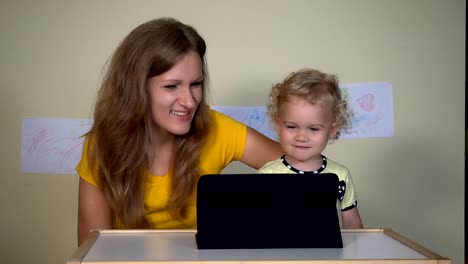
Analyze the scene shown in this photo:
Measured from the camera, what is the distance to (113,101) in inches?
68.4

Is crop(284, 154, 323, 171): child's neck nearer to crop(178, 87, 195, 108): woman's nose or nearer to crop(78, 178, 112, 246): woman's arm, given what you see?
crop(178, 87, 195, 108): woman's nose

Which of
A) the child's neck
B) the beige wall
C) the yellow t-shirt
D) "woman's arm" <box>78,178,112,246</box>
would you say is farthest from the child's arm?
the beige wall

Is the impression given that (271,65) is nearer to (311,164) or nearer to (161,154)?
(161,154)

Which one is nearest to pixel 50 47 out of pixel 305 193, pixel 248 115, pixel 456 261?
pixel 248 115

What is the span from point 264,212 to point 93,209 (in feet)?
2.83

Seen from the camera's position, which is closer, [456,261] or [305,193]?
[305,193]

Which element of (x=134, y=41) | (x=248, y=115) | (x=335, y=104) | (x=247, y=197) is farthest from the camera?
(x=248, y=115)

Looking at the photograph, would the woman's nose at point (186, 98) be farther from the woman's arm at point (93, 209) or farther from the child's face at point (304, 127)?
the woman's arm at point (93, 209)

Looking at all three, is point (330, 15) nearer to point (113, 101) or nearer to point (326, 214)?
point (113, 101)

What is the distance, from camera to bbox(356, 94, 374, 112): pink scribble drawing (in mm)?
2779

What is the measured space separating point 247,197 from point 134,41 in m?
0.83

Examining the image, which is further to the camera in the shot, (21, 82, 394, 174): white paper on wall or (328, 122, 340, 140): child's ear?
(21, 82, 394, 174): white paper on wall

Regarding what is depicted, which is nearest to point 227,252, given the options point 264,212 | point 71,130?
point 264,212

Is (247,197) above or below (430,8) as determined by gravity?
below
